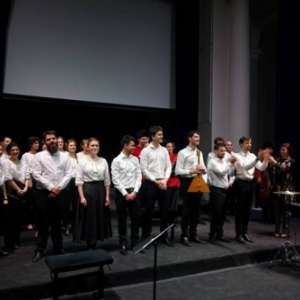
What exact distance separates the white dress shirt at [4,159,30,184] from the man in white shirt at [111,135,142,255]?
1.20 metres

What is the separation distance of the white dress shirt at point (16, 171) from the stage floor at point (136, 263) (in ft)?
2.67

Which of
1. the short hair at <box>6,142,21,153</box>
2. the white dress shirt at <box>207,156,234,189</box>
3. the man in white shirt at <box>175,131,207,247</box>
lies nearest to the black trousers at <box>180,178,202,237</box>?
the man in white shirt at <box>175,131,207,247</box>

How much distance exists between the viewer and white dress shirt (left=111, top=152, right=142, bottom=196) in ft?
13.6

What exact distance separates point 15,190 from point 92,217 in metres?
1.17

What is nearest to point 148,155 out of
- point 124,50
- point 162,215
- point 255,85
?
point 162,215

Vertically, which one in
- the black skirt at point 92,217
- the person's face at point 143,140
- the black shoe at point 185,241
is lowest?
the black shoe at point 185,241

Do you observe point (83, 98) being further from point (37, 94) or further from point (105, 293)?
Answer: point (105, 293)

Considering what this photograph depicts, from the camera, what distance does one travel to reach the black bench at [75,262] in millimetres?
2824

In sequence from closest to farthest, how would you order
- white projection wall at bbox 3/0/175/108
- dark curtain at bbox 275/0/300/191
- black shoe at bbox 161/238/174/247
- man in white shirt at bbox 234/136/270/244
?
black shoe at bbox 161/238/174/247
man in white shirt at bbox 234/136/270/244
white projection wall at bbox 3/0/175/108
dark curtain at bbox 275/0/300/191

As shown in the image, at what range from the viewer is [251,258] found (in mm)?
4344

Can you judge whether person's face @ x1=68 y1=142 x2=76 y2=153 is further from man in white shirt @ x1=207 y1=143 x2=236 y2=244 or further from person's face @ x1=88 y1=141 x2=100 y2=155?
man in white shirt @ x1=207 y1=143 x2=236 y2=244

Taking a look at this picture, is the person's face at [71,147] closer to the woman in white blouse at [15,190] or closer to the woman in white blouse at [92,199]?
the woman in white blouse at [15,190]

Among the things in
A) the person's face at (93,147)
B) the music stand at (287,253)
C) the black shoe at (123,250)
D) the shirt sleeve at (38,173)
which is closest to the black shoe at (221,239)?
the music stand at (287,253)

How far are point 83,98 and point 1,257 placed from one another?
3775 mm
